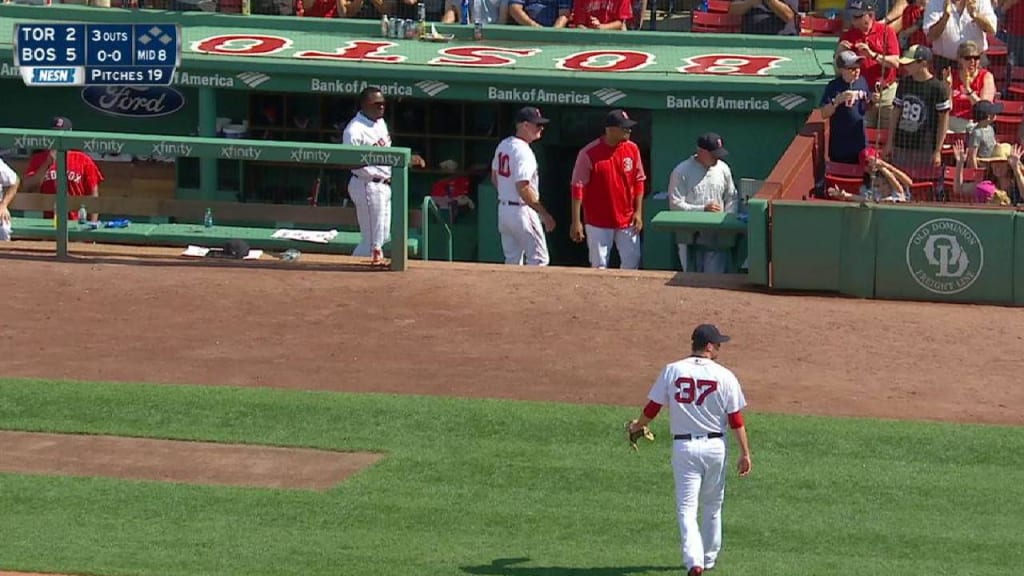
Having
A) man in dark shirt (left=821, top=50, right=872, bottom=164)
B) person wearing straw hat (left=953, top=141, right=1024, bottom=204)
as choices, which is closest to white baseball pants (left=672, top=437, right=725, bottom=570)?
person wearing straw hat (left=953, top=141, right=1024, bottom=204)

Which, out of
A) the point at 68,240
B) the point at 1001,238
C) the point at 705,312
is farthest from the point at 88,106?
the point at 1001,238

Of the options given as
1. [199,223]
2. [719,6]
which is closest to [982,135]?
[719,6]

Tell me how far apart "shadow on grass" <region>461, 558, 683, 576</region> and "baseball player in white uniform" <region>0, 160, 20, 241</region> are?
28.3 feet

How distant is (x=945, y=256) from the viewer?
1521 cm

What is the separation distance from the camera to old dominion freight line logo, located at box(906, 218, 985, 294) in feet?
49.5

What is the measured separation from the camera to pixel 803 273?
50.8 ft

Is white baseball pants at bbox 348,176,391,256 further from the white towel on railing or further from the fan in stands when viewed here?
the fan in stands

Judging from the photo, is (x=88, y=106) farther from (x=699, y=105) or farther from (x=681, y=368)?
(x=681, y=368)

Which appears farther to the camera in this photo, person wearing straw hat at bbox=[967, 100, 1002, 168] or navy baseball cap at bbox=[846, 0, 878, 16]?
navy baseball cap at bbox=[846, 0, 878, 16]

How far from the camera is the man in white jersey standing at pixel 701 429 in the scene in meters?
9.48

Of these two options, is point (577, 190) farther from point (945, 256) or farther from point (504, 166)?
point (945, 256)

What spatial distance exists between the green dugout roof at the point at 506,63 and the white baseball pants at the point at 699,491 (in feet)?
30.5

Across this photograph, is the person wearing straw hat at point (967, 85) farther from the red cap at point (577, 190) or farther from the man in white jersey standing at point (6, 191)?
the man in white jersey standing at point (6, 191)

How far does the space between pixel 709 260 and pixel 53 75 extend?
233 inches
